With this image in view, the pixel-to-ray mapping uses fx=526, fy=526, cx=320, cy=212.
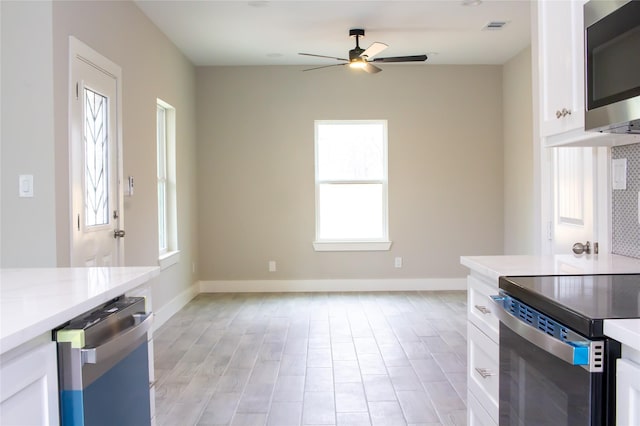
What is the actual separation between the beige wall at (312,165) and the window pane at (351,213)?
6.7 inches

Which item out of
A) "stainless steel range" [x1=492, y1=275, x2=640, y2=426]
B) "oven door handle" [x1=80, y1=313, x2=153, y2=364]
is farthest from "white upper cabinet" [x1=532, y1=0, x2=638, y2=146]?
"oven door handle" [x1=80, y1=313, x2=153, y2=364]

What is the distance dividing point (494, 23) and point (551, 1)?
2839mm

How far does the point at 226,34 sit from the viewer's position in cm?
512

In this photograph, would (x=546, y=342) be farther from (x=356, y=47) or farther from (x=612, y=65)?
(x=356, y=47)

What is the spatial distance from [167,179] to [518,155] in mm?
3911

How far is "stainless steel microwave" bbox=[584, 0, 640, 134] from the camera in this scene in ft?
5.17

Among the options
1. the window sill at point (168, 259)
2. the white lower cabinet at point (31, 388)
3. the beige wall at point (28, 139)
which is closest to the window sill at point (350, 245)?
the window sill at point (168, 259)

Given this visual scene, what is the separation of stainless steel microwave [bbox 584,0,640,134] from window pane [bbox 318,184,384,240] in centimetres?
470

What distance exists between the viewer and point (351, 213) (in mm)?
6562

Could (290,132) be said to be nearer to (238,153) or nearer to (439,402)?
(238,153)

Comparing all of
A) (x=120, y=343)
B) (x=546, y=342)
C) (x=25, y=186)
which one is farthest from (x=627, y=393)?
(x=25, y=186)

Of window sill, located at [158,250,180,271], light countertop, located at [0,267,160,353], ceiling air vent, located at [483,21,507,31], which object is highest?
ceiling air vent, located at [483,21,507,31]

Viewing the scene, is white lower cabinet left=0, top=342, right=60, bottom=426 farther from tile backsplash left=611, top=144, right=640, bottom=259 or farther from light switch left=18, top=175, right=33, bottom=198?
tile backsplash left=611, top=144, right=640, bottom=259

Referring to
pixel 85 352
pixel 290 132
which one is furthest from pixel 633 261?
pixel 290 132
